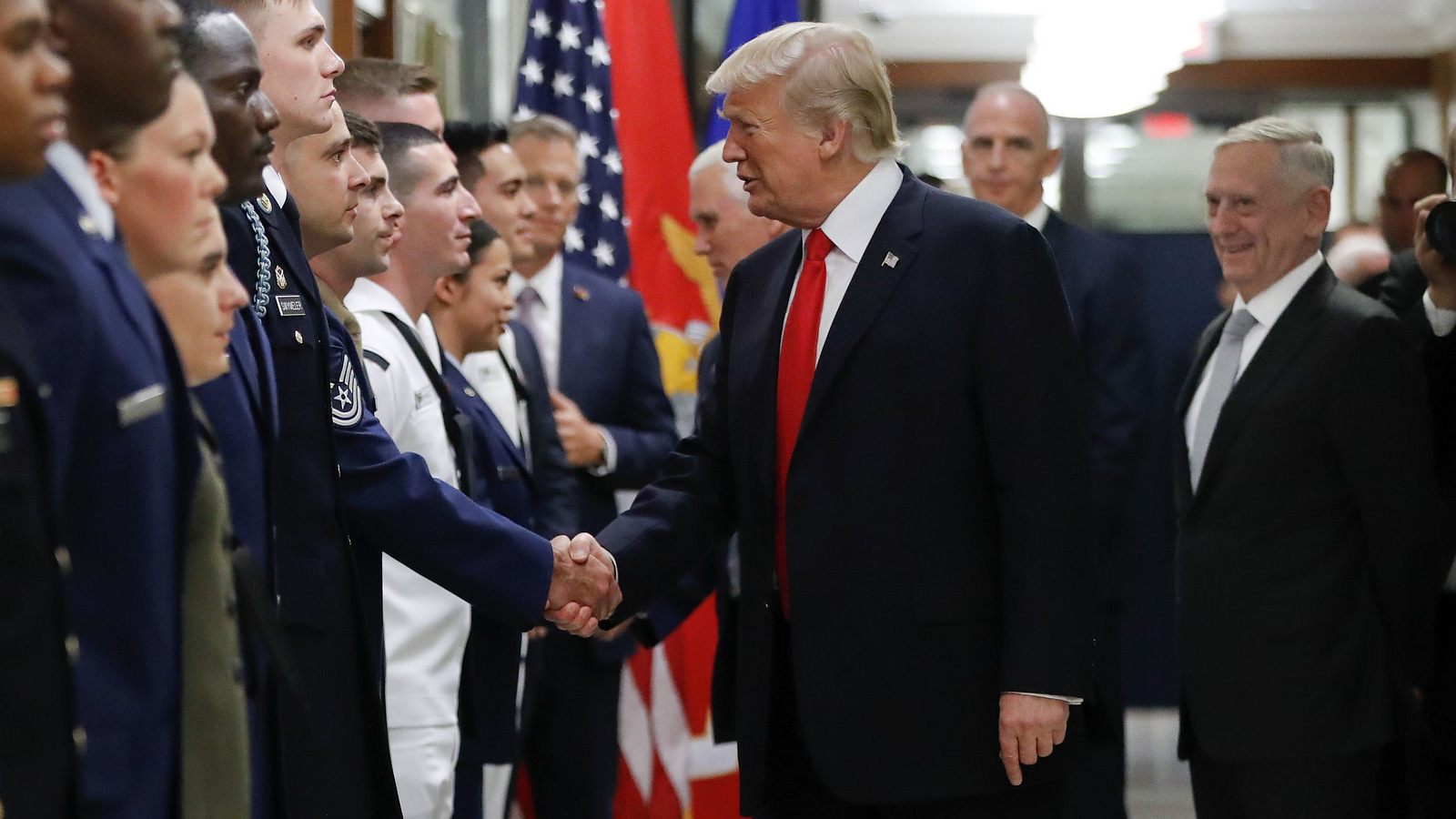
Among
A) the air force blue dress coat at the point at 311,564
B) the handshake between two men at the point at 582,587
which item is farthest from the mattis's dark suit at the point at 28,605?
the handshake between two men at the point at 582,587

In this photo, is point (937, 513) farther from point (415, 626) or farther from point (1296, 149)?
point (1296, 149)

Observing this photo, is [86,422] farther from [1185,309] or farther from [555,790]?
[1185,309]

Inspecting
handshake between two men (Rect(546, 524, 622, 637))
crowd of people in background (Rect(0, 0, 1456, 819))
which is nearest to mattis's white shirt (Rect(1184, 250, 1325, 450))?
crowd of people in background (Rect(0, 0, 1456, 819))

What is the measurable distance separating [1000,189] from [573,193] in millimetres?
1171

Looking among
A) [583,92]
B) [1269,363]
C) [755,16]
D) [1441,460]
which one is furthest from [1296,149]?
[755,16]

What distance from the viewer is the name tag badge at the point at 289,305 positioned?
201 cm

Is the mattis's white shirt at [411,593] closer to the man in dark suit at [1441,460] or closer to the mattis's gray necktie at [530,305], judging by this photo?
the mattis's gray necktie at [530,305]

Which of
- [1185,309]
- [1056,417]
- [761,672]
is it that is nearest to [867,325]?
[1056,417]

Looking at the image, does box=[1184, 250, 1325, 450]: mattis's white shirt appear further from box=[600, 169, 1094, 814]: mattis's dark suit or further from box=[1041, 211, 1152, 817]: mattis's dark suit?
box=[600, 169, 1094, 814]: mattis's dark suit

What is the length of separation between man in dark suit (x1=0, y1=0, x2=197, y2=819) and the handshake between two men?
4.02ft

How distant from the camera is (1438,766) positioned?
2996 millimetres

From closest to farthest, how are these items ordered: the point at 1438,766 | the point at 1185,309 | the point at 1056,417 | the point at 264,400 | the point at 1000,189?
1. the point at 264,400
2. the point at 1056,417
3. the point at 1438,766
4. the point at 1000,189
5. the point at 1185,309

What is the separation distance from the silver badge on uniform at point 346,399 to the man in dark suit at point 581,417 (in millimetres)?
1258

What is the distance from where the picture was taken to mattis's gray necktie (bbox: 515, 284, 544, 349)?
158 inches
